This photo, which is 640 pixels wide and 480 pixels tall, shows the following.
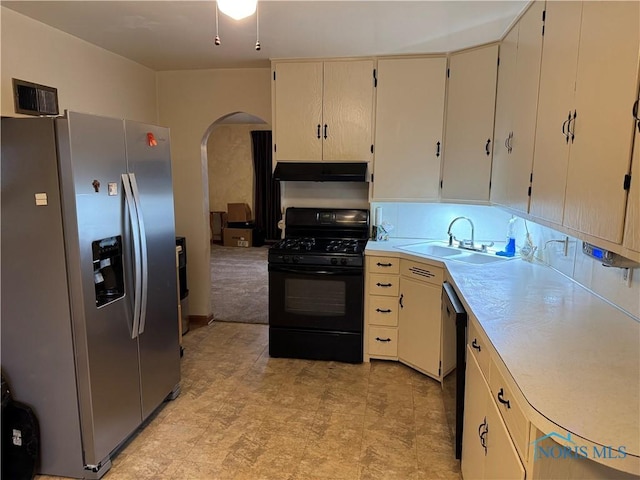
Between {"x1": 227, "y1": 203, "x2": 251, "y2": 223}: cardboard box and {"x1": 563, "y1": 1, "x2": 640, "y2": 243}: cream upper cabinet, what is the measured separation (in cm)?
727

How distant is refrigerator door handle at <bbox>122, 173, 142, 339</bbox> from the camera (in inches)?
86.7

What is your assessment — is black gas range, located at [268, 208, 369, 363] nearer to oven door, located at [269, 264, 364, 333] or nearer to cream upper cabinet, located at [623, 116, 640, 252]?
oven door, located at [269, 264, 364, 333]

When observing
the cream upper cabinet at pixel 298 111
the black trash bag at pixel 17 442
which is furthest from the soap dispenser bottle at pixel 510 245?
the black trash bag at pixel 17 442

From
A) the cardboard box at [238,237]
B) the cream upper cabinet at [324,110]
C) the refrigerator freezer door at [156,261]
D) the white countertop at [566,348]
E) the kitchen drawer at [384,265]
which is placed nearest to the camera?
the white countertop at [566,348]

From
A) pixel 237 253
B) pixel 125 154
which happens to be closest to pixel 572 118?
pixel 125 154

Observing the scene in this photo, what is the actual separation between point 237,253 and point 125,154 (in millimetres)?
5713

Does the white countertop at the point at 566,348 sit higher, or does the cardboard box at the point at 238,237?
the white countertop at the point at 566,348

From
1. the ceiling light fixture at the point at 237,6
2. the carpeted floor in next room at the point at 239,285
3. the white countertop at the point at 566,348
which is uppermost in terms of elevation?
the ceiling light fixture at the point at 237,6

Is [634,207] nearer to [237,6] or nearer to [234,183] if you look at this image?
[237,6]

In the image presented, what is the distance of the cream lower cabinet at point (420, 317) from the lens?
2.96 metres

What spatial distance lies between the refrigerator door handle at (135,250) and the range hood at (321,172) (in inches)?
57.1

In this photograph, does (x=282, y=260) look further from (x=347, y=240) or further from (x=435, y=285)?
(x=435, y=285)

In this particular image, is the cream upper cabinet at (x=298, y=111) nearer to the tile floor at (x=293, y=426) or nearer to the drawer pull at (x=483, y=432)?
the tile floor at (x=293, y=426)

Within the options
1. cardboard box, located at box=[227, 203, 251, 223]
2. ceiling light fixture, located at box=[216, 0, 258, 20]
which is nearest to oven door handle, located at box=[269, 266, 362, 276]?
ceiling light fixture, located at box=[216, 0, 258, 20]
